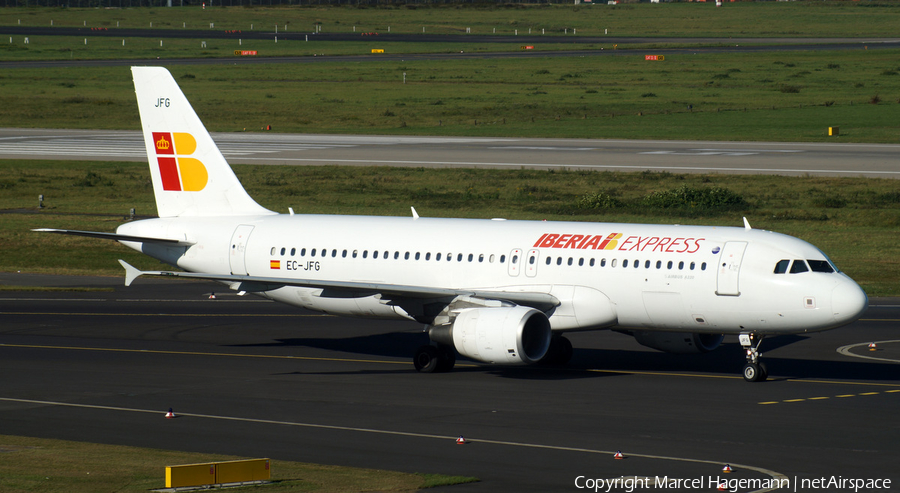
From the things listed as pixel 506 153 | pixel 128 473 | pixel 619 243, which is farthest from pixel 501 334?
pixel 506 153

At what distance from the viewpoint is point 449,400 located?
31.6m

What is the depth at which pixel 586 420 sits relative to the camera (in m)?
28.6

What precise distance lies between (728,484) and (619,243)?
13.6m

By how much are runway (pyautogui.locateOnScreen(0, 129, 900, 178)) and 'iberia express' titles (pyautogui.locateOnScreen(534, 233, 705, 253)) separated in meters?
50.5

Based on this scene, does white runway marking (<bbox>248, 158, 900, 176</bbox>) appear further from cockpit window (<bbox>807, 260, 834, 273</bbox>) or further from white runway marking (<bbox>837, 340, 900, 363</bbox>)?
cockpit window (<bbox>807, 260, 834, 273</bbox>)

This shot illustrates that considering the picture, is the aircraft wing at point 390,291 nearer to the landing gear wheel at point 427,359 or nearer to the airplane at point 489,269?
the airplane at point 489,269

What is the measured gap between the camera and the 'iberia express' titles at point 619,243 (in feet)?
112

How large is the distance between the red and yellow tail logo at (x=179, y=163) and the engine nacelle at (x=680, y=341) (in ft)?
54.1

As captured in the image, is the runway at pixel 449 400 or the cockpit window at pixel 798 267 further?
the cockpit window at pixel 798 267

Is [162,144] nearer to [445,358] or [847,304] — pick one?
[445,358]

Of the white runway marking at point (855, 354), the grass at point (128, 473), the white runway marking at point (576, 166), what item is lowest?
the white runway marking at point (855, 354)

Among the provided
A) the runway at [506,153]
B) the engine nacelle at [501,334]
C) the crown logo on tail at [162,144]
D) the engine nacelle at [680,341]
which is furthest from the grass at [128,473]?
the runway at [506,153]

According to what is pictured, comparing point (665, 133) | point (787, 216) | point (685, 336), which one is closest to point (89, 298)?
point (685, 336)

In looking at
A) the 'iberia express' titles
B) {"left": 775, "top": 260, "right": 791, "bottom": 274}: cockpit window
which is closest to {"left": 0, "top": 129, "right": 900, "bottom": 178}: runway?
the 'iberia express' titles
